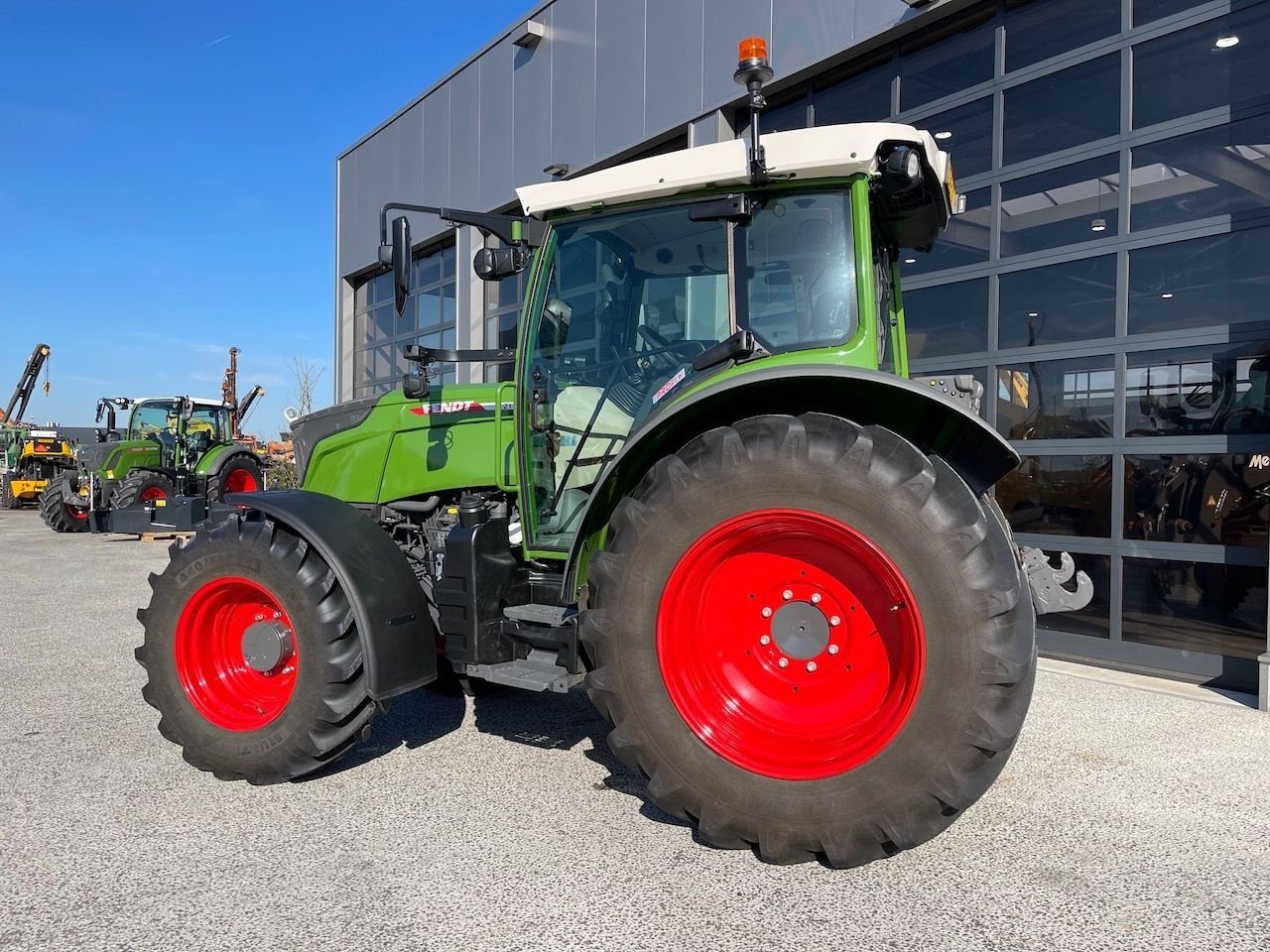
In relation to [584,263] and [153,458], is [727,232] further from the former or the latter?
[153,458]

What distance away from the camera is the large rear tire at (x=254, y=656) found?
301cm

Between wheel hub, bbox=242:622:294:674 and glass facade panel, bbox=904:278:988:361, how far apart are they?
453 centimetres

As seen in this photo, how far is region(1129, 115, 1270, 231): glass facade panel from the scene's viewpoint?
4785 mm

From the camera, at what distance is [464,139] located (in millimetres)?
11297

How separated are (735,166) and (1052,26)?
14.2ft

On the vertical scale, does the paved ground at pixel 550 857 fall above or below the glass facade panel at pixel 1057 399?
below

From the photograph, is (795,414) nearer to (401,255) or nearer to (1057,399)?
(401,255)

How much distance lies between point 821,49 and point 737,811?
20.5 feet

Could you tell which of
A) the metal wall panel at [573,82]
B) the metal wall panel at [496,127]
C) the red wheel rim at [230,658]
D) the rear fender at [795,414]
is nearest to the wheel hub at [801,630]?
the rear fender at [795,414]

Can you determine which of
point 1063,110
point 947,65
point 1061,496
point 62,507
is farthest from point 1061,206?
point 62,507

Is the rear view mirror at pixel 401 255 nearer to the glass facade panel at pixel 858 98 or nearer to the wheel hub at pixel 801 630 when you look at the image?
the wheel hub at pixel 801 630

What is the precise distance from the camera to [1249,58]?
4.84 m

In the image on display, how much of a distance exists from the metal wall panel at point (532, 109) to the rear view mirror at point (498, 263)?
7070 millimetres

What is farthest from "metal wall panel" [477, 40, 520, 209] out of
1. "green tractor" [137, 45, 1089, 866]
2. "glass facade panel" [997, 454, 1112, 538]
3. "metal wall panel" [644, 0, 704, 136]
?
"green tractor" [137, 45, 1089, 866]
